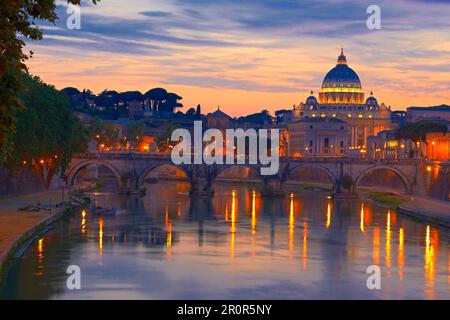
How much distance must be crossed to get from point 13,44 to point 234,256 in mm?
24389

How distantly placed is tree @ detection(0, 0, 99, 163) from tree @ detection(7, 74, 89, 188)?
31439mm

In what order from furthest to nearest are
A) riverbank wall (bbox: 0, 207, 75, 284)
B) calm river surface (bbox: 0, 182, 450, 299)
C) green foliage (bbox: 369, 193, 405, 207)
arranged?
green foliage (bbox: 369, 193, 405, 207)
riverbank wall (bbox: 0, 207, 75, 284)
calm river surface (bbox: 0, 182, 450, 299)

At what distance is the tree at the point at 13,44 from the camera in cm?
3362

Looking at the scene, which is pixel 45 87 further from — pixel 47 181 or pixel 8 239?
pixel 8 239

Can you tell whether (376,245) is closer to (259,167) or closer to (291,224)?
(291,224)

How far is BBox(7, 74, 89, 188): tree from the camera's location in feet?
244

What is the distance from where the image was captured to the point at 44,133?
79438mm

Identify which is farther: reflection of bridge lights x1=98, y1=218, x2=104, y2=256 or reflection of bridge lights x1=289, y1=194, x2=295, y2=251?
reflection of bridge lights x1=289, y1=194, x2=295, y2=251

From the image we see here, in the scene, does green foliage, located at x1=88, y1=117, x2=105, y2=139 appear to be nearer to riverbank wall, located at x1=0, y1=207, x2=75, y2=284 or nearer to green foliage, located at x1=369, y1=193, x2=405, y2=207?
green foliage, located at x1=369, y1=193, x2=405, y2=207

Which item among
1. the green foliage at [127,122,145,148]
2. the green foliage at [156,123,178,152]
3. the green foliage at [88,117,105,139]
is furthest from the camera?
the green foliage at [127,122,145,148]

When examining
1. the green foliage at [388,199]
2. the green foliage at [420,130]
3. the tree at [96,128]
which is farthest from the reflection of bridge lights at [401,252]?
the tree at [96,128]

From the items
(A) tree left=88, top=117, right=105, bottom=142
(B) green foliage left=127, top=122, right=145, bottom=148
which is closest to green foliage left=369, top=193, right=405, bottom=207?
(A) tree left=88, top=117, right=105, bottom=142

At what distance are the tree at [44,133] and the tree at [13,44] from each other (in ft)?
103

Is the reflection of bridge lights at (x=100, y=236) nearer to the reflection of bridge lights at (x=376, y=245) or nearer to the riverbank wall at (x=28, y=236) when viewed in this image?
the riverbank wall at (x=28, y=236)
